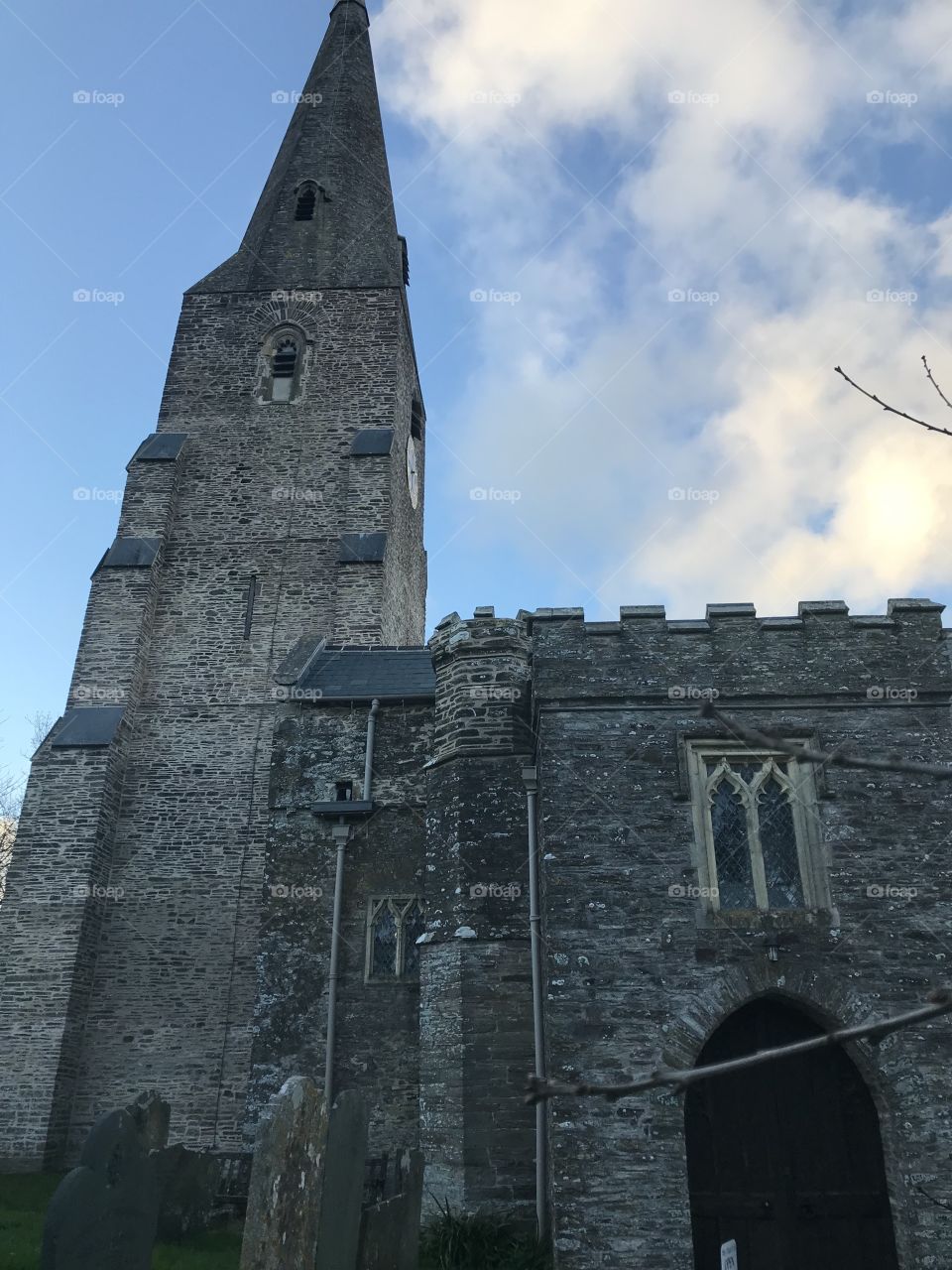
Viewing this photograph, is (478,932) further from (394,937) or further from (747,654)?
(747,654)

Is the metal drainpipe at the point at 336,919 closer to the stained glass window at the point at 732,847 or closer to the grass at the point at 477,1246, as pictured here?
the grass at the point at 477,1246

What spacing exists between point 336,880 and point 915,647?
24.6 feet

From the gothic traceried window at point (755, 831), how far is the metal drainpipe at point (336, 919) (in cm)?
528

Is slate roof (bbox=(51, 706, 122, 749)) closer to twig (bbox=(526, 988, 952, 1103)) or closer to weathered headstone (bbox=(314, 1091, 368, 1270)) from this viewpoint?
weathered headstone (bbox=(314, 1091, 368, 1270))

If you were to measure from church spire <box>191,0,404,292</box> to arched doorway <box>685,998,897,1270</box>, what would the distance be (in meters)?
20.5

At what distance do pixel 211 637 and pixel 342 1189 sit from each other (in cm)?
1413

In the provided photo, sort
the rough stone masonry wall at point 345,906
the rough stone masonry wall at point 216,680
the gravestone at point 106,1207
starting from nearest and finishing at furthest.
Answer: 1. the gravestone at point 106,1207
2. the rough stone masonry wall at point 345,906
3. the rough stone masonry wall at point 216,680

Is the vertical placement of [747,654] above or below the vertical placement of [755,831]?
above

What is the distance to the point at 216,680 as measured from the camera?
63.6 feet

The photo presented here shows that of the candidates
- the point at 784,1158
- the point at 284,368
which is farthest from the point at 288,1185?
the point at 284,368

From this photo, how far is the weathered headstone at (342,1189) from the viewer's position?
6.63 metres

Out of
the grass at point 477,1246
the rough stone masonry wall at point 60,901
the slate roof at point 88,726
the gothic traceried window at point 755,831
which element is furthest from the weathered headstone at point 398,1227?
the slate roof at point 88,726

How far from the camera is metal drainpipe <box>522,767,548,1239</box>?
8969 mm

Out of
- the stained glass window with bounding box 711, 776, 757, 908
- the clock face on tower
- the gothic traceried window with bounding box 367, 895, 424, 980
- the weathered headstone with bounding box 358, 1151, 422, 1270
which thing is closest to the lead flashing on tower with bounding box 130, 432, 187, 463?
the clock face on tower
